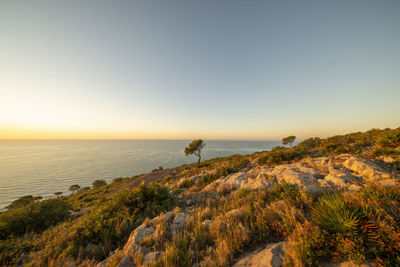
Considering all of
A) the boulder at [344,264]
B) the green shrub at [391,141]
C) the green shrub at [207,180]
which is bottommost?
the green shrub at [207,180]

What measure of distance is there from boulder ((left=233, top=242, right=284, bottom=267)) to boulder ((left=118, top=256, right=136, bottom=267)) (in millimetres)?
1960

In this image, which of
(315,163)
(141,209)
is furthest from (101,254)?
(315,163)

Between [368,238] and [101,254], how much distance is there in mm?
5111

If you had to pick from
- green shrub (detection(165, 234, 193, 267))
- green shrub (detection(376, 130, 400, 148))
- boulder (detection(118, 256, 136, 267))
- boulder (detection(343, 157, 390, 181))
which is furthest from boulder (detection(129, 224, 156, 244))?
green shrub (detection(376, 130, 400, 148))

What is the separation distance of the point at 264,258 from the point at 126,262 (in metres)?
2.53

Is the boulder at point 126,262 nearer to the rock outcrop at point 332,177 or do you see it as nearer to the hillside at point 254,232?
the hillside at point 254,232

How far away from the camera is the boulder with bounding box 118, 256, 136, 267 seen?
242cm

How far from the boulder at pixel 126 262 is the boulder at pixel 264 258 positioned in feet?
6.43

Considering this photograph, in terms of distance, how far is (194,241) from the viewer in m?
2.65

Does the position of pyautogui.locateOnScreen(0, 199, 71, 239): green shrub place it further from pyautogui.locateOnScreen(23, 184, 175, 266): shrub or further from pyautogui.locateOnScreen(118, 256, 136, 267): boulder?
pyautogui.locateOnScreen(118, 256, 136, 267): boulder

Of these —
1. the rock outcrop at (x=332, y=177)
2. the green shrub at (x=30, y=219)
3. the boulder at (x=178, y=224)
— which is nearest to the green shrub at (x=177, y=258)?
the boulder at (x=178, y=224)

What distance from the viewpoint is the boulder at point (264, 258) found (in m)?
1.94

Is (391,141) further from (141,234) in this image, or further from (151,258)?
(141,234)

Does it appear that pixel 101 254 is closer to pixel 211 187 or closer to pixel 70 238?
pixel 70 238
